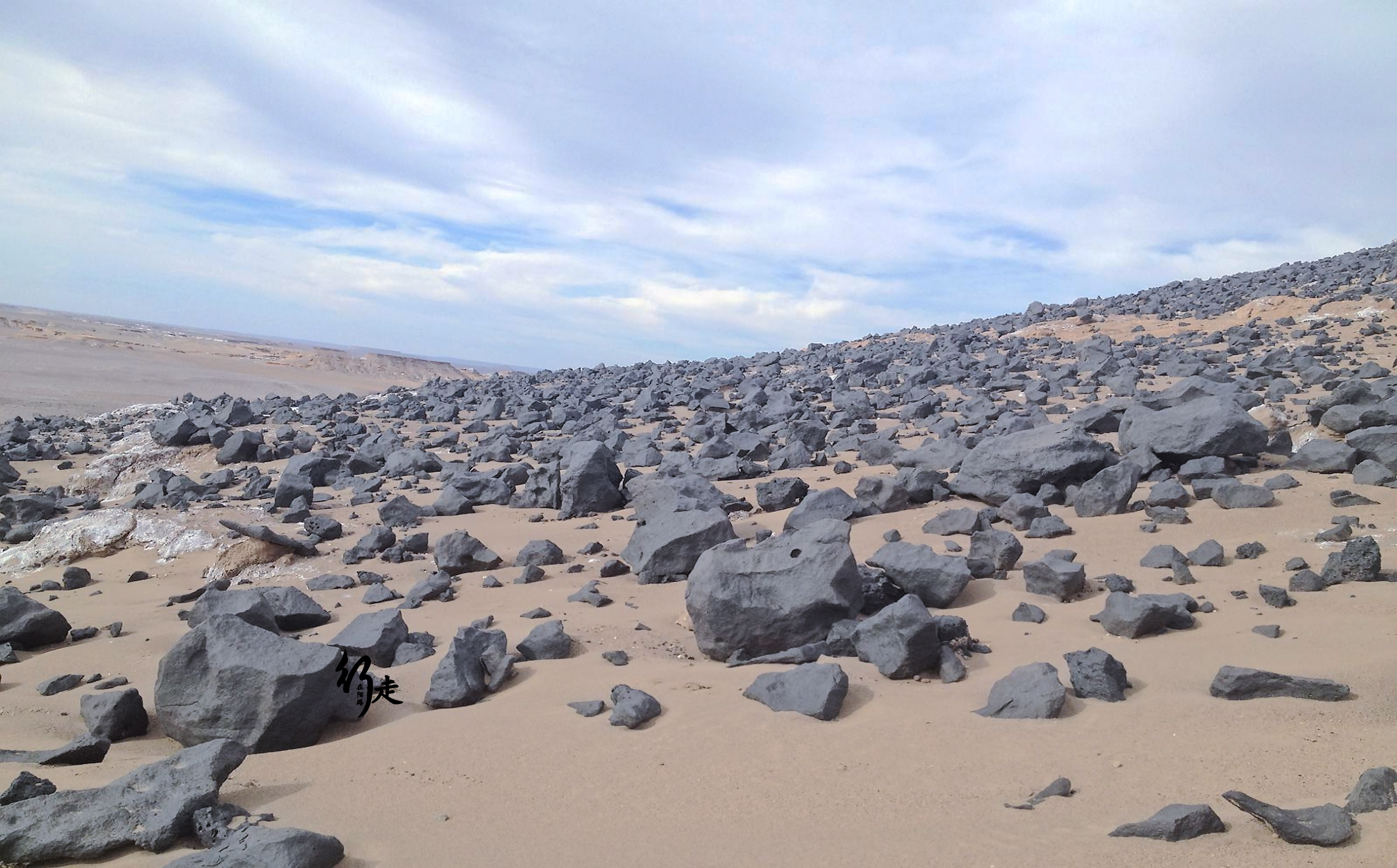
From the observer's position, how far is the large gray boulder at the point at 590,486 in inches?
325

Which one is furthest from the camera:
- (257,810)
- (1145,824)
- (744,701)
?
(744,701)

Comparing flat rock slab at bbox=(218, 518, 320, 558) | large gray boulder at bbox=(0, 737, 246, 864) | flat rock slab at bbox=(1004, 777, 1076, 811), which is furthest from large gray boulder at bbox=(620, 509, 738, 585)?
large gray boulder at bbox=(0, 737, 246, 864)

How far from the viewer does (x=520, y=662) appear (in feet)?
15.1

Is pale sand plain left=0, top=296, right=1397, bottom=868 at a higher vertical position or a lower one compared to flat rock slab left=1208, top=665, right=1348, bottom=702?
lower

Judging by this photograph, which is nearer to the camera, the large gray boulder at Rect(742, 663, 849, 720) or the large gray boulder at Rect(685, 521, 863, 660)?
the large gray boulder at Rect(742, 663, 849, 720)

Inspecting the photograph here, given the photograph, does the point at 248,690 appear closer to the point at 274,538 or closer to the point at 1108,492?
the point at 274,538

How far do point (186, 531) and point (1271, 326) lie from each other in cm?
1685

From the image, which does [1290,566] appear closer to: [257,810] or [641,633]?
[641,633]

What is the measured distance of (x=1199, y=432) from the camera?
6.84 m

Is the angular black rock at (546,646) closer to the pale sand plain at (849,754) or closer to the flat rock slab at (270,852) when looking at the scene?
the pale sand plain at (849,754)

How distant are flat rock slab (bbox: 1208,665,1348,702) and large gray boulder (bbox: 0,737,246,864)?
154 inches

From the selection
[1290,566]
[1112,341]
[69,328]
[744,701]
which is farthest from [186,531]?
[69,328]

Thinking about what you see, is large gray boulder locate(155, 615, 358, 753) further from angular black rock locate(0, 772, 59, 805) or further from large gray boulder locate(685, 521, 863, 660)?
large gray boulder locate(685, 521, 863, 660)

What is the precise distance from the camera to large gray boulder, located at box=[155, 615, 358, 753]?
3.64m
